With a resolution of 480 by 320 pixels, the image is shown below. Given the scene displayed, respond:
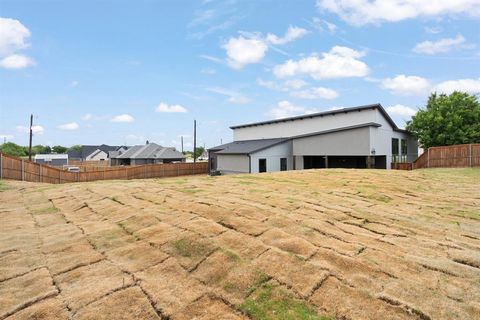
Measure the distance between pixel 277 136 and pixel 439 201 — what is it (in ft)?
66.2

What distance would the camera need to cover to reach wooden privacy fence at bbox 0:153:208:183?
45.4 ft

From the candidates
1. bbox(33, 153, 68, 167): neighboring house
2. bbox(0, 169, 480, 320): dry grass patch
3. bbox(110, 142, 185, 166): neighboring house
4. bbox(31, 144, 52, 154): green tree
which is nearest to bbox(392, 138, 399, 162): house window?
bbox(0, 169, 480, 320): dry grass patch

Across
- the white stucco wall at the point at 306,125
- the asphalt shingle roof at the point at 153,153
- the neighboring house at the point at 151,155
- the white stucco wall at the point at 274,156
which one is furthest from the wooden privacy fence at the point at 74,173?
the asphalt shingle roof at the point at 153,153

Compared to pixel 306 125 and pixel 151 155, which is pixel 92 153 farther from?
pixel 306 125

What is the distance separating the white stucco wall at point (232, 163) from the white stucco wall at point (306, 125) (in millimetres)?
5971

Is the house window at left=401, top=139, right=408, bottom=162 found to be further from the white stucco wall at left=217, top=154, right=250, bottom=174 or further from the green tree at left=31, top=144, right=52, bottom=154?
the green tree at left=31, top=144, right=52, bottom=154

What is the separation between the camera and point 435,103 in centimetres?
2881

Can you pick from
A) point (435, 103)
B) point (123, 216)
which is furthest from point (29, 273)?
point (435, 103)

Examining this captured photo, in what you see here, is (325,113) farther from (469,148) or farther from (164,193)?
(164,193)

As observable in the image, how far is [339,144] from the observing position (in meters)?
19.4

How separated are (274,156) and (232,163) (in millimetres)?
3795

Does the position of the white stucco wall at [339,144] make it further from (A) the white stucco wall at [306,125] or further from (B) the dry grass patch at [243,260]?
(B) the dry grass patch at [243,260]

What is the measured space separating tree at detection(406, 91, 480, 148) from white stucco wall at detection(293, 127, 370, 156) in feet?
41.4

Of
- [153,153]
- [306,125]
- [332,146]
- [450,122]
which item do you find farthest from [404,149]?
[153,153]
